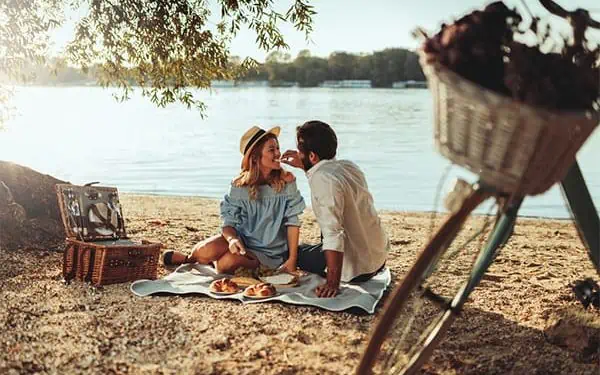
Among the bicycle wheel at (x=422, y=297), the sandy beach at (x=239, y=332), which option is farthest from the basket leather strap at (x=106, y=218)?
the bicycle wheel at (x=422, y=297)

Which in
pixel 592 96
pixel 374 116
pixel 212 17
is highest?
pixel 212 17

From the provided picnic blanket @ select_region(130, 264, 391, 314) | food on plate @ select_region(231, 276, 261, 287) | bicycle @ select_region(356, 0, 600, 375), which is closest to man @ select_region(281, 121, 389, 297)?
picnic blanket @ select_region(130, 264, 391, 314)

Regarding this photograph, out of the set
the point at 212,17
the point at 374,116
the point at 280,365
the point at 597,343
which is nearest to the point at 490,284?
the point at 597,343

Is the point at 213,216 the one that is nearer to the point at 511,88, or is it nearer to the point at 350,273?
the point at 350,273

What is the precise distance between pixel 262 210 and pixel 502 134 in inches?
144

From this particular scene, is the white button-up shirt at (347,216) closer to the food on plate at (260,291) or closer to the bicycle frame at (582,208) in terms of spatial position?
the food on plate at (260,291)

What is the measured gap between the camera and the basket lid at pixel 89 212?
6160 mm

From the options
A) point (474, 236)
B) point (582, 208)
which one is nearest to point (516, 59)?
point (474, 236)

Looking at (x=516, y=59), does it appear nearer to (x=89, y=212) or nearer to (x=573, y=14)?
(x=573, y=14)

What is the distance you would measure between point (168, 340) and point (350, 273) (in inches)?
66.5

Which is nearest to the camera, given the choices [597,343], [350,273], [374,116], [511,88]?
[511,88]

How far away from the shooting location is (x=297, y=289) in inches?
223

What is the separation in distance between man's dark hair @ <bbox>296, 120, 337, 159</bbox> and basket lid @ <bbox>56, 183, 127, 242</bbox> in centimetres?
187

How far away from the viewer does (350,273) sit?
5781mm
